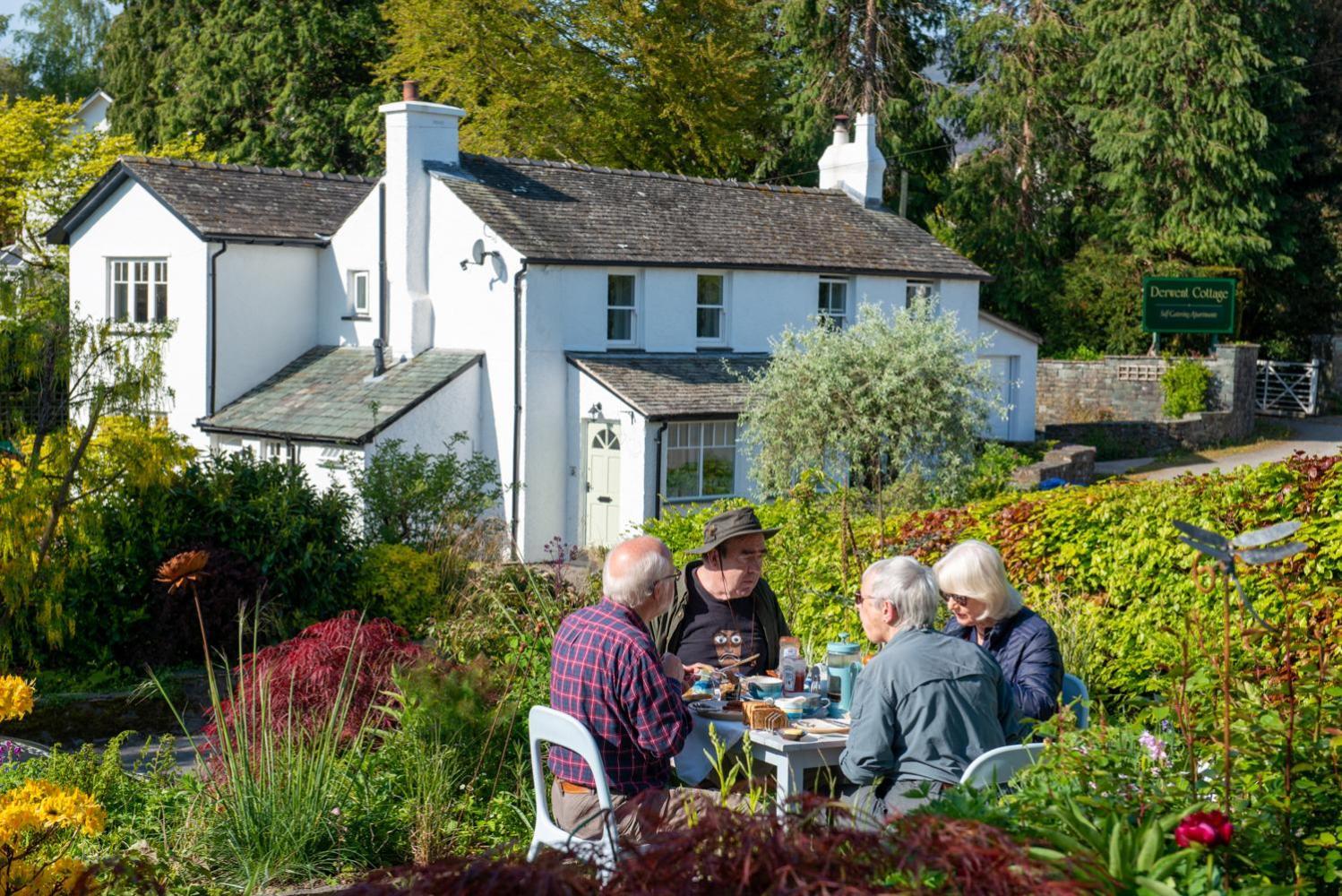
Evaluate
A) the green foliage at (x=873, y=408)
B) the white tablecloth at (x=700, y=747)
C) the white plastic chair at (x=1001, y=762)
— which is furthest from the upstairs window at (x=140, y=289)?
the white plastic chair at (x=1001, y=762)

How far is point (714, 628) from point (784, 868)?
16.5ft

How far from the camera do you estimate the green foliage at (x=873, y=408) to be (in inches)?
772

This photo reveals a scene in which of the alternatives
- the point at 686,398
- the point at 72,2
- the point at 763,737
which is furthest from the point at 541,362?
the point at 72,2

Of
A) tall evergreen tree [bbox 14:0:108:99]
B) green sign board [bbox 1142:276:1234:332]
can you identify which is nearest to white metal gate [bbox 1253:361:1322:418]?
green sign board [bbox 1142:276:1234:332]

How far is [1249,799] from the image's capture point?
3906 millimetres

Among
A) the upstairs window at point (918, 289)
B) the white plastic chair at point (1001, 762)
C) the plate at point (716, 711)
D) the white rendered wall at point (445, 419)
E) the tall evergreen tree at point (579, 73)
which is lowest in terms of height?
the plate at point (716, 711)

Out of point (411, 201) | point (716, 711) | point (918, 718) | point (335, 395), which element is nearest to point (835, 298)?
point (411, 201)

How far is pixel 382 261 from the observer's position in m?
24.0

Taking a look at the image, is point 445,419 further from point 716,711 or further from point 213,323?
point 716,711

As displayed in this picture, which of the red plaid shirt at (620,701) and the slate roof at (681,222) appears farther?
the slate roof at (681,222)

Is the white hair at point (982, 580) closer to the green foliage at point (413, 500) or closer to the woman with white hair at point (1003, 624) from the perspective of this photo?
the woman with white hair at point (1003, 624)

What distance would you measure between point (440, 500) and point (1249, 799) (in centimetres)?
1449

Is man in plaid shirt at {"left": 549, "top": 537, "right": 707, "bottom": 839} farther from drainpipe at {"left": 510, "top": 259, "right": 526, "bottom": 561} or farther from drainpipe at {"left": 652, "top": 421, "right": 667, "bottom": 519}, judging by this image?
drainpipe at {"left": 510, "top": 259, "right": 526, "bottom": 561}

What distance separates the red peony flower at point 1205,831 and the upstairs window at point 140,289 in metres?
24.4
